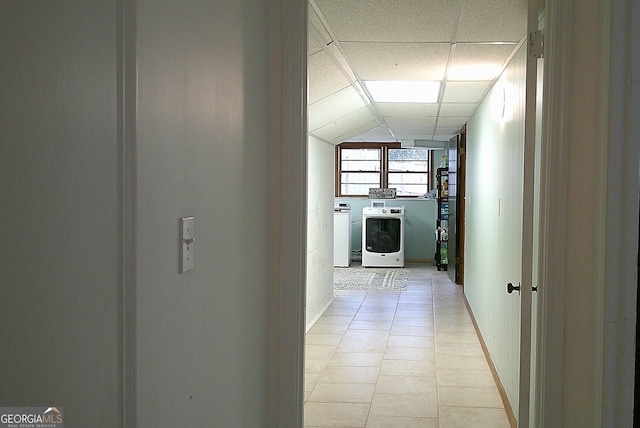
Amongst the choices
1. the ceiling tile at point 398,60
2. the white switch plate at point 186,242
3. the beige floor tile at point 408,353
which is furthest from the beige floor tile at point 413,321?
the white switch plate at point 186,242

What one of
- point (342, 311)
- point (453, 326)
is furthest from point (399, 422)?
point (342, 311)

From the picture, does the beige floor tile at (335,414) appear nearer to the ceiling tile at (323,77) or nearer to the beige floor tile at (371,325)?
the ceiling tile at (323,77)

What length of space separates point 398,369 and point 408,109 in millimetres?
2857

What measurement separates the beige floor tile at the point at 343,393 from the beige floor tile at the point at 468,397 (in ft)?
1.44

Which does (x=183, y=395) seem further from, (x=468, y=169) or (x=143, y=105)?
(x=468, y=169)

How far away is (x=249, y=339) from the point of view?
76.2 inches

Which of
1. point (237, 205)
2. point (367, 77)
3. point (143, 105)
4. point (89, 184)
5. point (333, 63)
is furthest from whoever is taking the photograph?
point (367, 77)

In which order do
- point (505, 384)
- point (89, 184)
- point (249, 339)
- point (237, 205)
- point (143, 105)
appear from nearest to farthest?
point (89, 184)
point (143, 105)
point (237, 205)
point (249, 339)
point (505, 384)

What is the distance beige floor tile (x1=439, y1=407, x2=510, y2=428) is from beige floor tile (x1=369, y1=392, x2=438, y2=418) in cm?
8

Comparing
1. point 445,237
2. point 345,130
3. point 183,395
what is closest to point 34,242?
point 183,395

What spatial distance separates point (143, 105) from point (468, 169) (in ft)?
21.8

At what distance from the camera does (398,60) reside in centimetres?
432

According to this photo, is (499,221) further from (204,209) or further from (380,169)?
(380,169)

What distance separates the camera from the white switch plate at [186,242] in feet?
4.30
